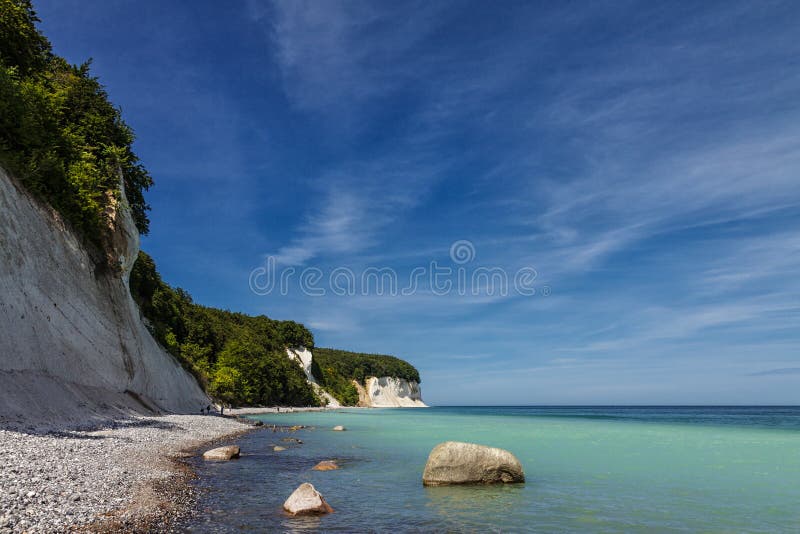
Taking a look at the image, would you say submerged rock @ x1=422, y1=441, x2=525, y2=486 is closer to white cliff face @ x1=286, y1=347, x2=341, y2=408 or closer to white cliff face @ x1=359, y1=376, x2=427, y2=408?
white cliff face @ x1=286, y1=347, x2=341, y2=408

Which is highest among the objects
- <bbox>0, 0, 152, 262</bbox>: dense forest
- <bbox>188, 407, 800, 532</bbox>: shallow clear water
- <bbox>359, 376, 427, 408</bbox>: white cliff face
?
<bbox>0, 0, 152, 262</bbox>: dense forest

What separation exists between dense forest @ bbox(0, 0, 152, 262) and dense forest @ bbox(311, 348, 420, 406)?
325 ft

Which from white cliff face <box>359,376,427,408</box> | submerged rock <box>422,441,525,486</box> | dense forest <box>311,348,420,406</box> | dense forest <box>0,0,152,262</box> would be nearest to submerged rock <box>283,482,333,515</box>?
submerged rock <box>422,441,525,486</box>

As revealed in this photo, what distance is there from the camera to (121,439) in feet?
58.9

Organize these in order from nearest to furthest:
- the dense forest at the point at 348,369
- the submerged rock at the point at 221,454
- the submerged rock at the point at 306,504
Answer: the submerged rock at the point at 306,504, the submerged rock at the point at 221,454, the dense forest at the point at 348,369

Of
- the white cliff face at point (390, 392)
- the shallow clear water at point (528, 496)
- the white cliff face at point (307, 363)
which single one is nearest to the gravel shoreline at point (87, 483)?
the shallow clear water at point (528, 496)

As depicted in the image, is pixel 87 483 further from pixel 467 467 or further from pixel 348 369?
pixel 348 369

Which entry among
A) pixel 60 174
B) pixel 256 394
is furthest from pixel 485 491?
pixel 256 394

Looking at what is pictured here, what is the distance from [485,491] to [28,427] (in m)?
15.0

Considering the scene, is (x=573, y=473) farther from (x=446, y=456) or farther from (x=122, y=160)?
(x=122, y=160)

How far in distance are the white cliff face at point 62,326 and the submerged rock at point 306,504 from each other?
10.8 metres

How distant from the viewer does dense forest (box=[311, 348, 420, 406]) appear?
136 meters

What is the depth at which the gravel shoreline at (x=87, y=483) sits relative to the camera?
826 cm

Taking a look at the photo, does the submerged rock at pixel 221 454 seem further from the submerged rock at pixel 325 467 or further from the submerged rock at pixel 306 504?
the submerged rock at pixel 306 504
